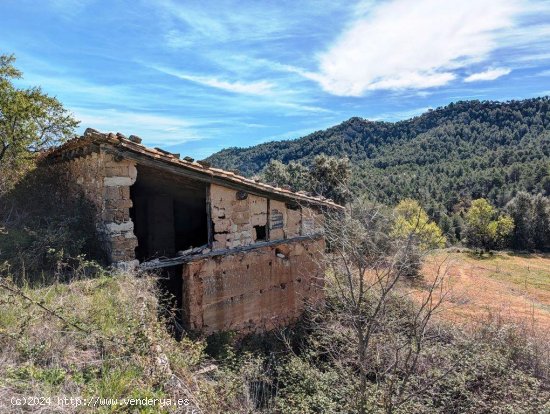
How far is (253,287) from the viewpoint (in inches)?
387

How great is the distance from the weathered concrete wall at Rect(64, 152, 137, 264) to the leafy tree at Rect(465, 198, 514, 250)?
50.9m

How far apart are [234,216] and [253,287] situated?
2032mm

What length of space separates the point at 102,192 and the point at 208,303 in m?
3.43

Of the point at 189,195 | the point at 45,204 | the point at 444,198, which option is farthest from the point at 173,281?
the point at 444,198

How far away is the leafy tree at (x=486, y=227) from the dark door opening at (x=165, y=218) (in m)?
46.8

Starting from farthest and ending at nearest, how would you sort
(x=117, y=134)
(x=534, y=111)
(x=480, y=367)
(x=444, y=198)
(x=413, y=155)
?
(x=534, y=111)
(x=413, y=155)
(x=444, y=198)
(x=480, y=367)
(x=117, y=134)

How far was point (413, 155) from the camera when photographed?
94.5 meters

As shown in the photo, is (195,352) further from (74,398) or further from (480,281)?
(480,281)

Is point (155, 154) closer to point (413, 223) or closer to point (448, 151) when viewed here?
point (413, 223)

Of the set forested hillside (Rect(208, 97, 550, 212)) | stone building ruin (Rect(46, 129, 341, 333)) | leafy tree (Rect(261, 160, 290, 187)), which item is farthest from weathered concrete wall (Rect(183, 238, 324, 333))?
forested hillside (Rect(208, 97, 550, 212))

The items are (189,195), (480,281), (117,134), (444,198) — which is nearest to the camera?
(117,134)

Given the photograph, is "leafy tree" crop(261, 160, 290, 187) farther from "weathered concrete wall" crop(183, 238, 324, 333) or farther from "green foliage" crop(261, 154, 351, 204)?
"weathered concrete wall" crop(183, 238, 324, 333)

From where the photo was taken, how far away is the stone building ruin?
24.9ft

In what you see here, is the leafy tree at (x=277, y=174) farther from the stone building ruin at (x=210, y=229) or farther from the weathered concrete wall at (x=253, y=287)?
the weathered concrete wall at (x=253, y=287)
